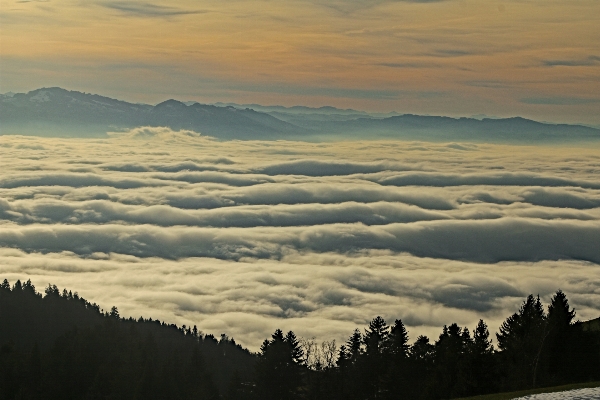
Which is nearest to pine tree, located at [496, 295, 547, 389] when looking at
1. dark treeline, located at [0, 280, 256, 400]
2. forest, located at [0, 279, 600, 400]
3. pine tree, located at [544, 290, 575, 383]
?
forest, located at [0, 279, 600, 400]

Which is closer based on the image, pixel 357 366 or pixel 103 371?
pixel 357 366

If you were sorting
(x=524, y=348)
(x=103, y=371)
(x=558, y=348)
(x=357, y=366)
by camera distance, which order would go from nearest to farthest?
1. (x=524, y=348)
2. (x=558, y=348)
3. (x=357, y=366)
4. (x=103, y=371)

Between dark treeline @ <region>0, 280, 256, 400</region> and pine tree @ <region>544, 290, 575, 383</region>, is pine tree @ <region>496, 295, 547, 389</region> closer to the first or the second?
pine tree @ <region>544, 290, 575, 383</region>

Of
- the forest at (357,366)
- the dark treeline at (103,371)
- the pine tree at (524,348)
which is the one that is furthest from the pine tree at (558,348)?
the dark treeline at (103,371)

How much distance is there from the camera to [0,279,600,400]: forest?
54469 mm

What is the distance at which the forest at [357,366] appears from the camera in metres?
54.5

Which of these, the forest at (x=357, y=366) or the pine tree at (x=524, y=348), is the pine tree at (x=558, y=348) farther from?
the pine tree at (x=524, y=348)

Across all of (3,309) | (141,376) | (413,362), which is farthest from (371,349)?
(3,309)

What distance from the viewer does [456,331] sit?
209ft

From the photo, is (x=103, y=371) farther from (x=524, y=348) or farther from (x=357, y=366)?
(x=524, y=348)

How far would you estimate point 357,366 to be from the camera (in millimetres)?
63719

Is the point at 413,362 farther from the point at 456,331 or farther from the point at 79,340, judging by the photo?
the point at 79,340

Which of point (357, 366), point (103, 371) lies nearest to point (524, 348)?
point (357, 366)

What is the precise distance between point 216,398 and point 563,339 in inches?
1379
